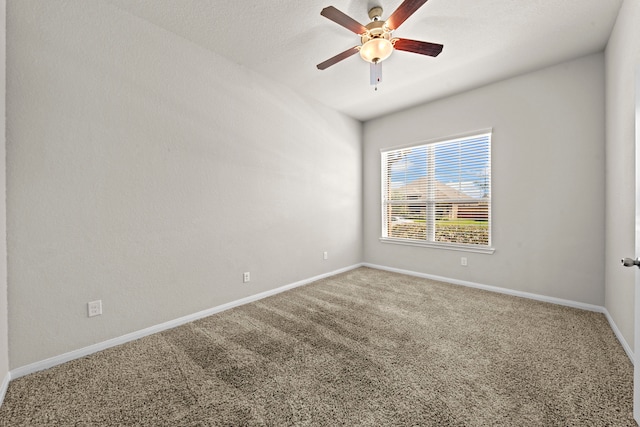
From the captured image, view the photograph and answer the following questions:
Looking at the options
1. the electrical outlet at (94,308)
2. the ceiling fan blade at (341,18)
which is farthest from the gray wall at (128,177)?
the ceiling fan blade at (341,18)

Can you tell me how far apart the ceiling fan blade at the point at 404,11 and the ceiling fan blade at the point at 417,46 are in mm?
178

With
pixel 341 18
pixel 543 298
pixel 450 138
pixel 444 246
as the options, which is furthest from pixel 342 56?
pixel 543 298


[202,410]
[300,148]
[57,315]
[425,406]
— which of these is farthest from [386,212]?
[57,315]

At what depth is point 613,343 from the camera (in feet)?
6.93

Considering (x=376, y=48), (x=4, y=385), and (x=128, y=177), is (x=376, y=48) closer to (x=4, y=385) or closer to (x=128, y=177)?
(x=128, y=177)

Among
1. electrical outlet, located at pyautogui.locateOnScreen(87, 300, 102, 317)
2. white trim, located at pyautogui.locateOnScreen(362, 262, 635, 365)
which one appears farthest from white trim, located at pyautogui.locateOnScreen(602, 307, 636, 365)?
A: electrical outlet, located at pyautogui.locateOnScreen(87, 300, 102, 317)

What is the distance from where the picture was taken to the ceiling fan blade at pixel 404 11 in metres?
1.78

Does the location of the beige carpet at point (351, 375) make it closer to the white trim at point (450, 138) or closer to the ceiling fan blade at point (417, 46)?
the white trim at point (450, 138)

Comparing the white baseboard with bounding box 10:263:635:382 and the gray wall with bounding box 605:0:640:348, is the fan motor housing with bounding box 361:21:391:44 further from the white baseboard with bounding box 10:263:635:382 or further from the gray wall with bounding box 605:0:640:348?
the white baseboard with bounding box 10:263:635:382

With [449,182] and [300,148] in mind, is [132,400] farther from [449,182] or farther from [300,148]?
[449,182]

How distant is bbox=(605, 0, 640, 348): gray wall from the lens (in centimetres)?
194

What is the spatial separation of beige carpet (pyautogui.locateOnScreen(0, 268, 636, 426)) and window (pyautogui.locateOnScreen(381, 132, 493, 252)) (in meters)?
1.29

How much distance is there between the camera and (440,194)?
4000 millimetres

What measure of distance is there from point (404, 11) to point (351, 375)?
2.49 metres
